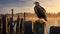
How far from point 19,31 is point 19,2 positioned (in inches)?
195

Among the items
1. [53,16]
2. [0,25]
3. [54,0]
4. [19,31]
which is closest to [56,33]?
[19,31]

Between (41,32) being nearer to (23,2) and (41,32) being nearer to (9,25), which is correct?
(9,25)

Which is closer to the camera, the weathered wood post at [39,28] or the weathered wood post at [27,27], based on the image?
the weathered wood post at [39,28]

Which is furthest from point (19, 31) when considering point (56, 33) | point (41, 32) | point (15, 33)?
point (56, 33)

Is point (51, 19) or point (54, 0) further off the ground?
point (54, 0)

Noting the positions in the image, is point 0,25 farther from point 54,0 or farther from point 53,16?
point 54,0

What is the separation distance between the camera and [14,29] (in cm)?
421

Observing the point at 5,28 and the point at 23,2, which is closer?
the point at 5,28

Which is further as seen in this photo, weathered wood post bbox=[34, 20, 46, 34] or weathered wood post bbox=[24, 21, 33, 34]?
weathered wood post bbox=[24, 21, 33, 34]

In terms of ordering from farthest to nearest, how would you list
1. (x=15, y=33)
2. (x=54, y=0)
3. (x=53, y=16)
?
(x=54, y=0) → (x=53, y=16) → (x=15, y=33)

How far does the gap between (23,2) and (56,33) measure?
666 cm

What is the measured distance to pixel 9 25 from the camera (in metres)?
4.40

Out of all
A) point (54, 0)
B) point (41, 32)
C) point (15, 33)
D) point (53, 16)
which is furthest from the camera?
point (54, 0)

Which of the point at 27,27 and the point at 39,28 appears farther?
the point at 27,27
